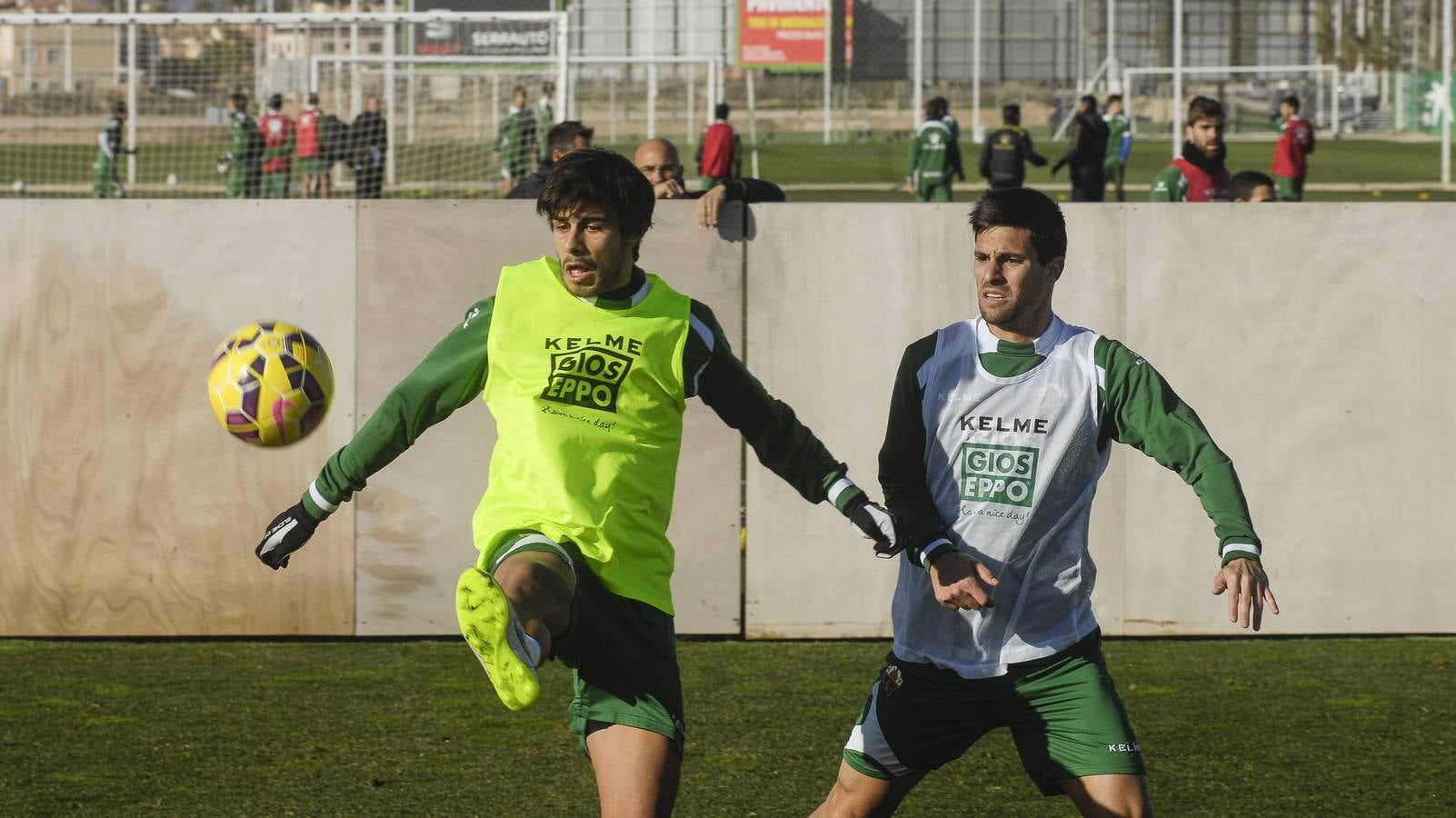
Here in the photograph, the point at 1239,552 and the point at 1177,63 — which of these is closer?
the point at 1239,552

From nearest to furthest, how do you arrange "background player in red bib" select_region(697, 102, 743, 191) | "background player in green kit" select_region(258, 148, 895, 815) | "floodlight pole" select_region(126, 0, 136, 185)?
"background player in green kit" select_region(258, 148, 895, 815) → "background player in red bib" select_region(697, 102, 743, 191) → "floodlight pole" select_region(126, 0, 136, 185)

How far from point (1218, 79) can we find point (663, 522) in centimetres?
3661

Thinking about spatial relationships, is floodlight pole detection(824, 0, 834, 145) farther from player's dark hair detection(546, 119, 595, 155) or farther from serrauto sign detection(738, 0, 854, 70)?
player's dark hair detection(546, 119, 595, 155)

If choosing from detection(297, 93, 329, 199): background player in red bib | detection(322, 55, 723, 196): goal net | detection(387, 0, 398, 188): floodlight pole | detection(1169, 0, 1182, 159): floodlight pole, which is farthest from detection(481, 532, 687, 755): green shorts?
detection(1169, 0, 1182, 159): floodlight pole

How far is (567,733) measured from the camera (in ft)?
21.6

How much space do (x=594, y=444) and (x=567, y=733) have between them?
284 centimetres

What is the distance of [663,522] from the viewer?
4.14 m

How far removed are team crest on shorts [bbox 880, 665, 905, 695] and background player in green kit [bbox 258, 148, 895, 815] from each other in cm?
33

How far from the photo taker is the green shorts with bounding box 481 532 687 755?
3895mm

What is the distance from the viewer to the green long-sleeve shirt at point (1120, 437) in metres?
3.91

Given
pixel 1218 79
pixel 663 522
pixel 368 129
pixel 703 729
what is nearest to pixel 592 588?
pixel 663 522

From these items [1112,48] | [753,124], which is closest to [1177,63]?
[1112,48]

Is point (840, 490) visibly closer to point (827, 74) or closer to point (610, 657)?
point (610, 657)

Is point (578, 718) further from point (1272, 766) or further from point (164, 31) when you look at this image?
point (164, 31)
